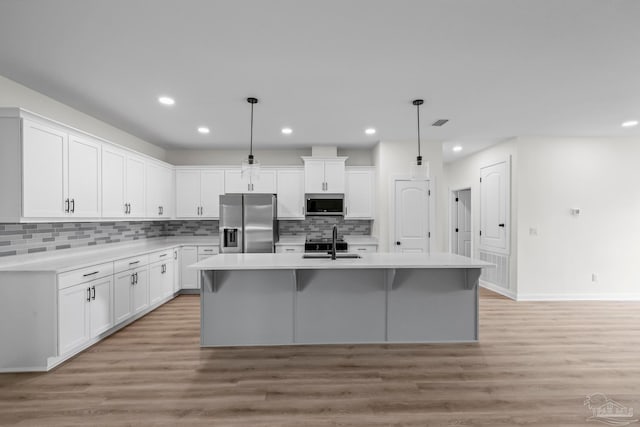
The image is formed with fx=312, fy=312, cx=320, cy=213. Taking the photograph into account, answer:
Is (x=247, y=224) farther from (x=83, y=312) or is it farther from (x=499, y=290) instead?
(x=499, y=290)

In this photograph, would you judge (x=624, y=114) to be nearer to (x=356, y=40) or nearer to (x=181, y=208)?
(x=356, y=40)

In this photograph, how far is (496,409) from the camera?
2213 millimetres

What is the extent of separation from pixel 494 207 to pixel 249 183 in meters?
→ 4.40

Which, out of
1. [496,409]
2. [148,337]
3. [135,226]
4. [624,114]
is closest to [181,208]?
[135,226]

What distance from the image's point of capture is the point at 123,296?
375cm

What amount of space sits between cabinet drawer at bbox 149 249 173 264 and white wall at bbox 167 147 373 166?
1906 mm

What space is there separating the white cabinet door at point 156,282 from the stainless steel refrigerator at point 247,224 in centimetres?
97

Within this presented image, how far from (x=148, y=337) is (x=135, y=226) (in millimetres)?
2253

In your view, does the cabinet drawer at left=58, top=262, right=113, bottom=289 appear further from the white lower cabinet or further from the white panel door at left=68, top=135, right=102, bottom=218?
the white panel door at left=68, top=135, right=102, bottom=218

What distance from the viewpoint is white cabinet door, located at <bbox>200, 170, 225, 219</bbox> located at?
5668 mm

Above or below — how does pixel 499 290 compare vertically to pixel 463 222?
below

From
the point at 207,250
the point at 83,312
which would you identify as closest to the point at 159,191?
the point at 207,250

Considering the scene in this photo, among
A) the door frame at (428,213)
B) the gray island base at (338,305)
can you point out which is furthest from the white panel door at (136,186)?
the door frame at (428,213)

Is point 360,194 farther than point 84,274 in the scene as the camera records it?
Yes
